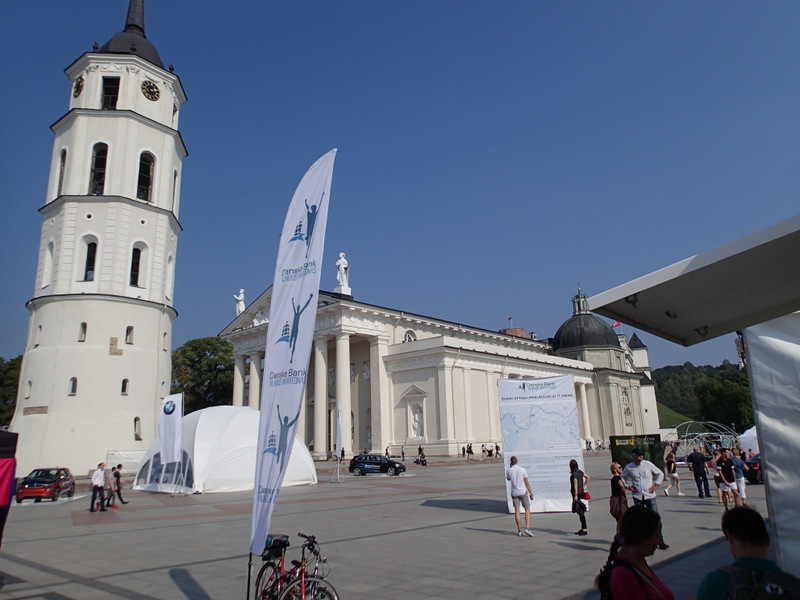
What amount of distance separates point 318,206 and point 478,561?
20.3ft

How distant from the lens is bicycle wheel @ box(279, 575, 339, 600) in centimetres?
511

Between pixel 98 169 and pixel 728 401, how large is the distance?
89.2 meters

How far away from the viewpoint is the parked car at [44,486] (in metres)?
22.3

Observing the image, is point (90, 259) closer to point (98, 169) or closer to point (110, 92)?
point (98, 169)

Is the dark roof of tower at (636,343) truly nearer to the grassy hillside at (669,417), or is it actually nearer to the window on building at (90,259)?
the grassy hillside at (669,417)

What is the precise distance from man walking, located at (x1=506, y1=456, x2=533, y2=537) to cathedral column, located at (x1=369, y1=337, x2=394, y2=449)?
38.0 metres

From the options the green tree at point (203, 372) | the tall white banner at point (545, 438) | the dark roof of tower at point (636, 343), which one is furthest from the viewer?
the dark roof of tower at point (636, 343)

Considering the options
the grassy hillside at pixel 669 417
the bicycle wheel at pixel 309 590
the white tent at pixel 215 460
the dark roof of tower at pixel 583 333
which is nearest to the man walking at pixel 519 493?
the bicycle wheel at pixel 309 590

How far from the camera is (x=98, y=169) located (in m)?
35.5

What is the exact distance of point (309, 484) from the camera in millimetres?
27312

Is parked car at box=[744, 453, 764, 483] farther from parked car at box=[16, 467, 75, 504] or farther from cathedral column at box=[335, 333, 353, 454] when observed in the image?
cathedral column at box=[335, 333, 353, 454]

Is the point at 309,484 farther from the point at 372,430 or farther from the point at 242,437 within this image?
the point at 372,430

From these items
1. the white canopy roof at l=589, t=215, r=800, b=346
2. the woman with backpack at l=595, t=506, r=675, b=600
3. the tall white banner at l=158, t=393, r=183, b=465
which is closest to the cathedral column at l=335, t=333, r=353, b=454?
the tall white banner at l=158, t=393, r=183, b=465

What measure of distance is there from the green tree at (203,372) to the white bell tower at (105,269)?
33.1 m
